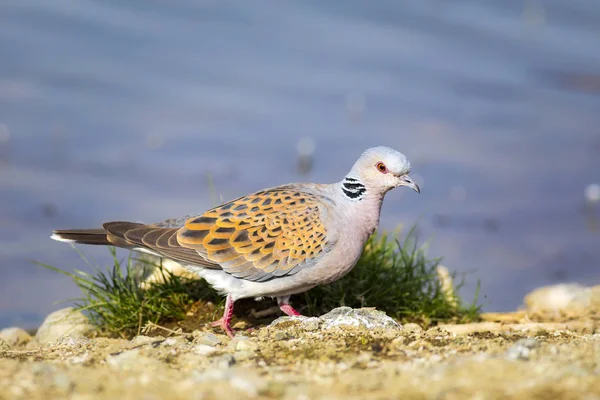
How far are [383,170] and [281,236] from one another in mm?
934

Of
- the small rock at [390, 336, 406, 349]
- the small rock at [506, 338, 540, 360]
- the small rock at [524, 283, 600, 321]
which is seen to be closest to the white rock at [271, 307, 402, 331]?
the small rock at [390, 336, 406, 349]

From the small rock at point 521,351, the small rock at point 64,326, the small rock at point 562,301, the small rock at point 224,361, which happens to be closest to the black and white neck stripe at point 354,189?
the small rock at point 224,361

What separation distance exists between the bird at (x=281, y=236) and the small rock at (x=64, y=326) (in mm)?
1137

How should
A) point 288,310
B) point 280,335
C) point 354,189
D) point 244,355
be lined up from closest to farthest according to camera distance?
point 244,355 < point 280,335 < point 354,189 < point 288,310

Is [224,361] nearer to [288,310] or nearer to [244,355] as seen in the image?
[244,355]

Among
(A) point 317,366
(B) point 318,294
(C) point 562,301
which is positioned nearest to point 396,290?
(B) point 318,294

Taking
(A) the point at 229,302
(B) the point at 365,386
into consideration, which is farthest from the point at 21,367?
(A) the point at 229,302

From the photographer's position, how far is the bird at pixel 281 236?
6395 millimetres

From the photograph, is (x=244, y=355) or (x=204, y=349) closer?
(x=244, y=355)

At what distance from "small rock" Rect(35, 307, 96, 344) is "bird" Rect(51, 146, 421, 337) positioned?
1.14 metres

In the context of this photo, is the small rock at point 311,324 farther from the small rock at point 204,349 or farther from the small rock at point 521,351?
the small rock at point 521,351

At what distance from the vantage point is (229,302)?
6.59 m

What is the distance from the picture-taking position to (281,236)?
6496 mm

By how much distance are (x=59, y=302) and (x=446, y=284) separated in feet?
11.8
